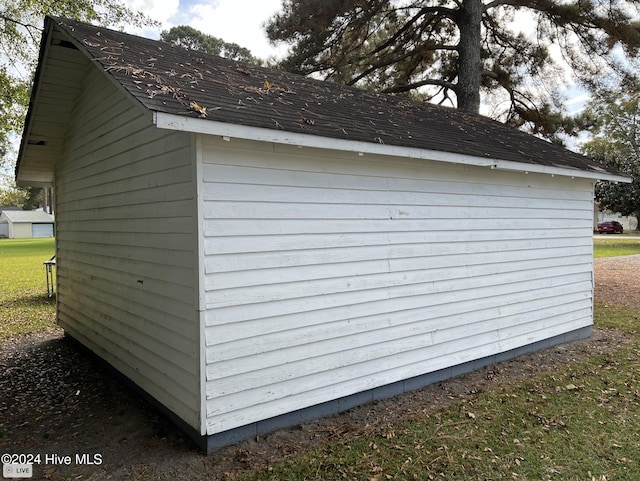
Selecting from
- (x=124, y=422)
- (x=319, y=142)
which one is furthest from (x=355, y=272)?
(x=124, y=422)

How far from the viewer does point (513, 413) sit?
4176mm

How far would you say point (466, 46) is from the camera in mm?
12180

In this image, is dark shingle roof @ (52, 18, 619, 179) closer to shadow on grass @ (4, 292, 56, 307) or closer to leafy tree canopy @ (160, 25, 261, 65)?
shadow on grass @ (4, 292, 56, 307)

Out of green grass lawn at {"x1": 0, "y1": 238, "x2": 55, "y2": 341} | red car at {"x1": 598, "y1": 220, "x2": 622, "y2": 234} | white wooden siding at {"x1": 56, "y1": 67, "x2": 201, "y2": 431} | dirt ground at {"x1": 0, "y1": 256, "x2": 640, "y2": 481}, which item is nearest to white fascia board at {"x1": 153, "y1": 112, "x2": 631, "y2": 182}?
white wooden siding at {"x1": 56, "y1": 67, "x2": 201, "y2": 431}

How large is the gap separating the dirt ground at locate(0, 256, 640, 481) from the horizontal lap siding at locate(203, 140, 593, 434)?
0.79ft

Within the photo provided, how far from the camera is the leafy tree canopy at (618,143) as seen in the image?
1264 cm

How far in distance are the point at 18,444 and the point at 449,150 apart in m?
4.80

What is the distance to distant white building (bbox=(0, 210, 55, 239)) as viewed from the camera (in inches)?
2132

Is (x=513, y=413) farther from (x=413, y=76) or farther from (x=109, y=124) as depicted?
(x=413, y=76)

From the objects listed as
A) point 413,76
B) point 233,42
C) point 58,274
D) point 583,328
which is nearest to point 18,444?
point 58,274

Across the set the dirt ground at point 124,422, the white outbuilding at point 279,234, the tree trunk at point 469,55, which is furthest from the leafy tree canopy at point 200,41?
the dirt ground at point 124,422

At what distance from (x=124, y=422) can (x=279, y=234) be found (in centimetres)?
225

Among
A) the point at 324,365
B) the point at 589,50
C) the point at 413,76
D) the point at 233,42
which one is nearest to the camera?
the point at 324,365

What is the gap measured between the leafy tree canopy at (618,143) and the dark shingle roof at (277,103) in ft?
23.7
